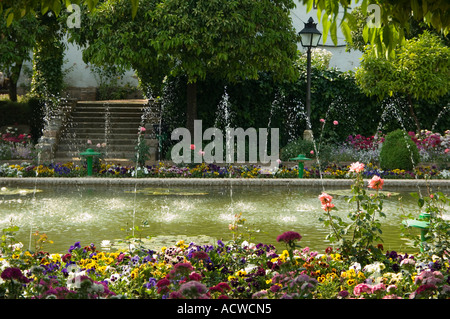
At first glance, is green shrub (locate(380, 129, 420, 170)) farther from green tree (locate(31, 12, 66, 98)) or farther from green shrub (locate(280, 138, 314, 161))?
green tree (locate(31, 12, 66, 98))

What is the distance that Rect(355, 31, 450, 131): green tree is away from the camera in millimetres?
16203

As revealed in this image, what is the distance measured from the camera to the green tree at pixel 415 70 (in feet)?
53.2

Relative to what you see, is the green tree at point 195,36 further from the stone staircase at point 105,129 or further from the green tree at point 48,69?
the stone staircase at point 105,129

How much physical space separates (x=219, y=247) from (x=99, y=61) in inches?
429

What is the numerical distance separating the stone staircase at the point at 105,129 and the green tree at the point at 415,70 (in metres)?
6.49

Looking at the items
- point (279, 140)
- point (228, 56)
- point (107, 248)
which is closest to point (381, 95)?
point (279, 140)

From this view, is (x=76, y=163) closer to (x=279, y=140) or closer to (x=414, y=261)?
(x=279, y=140)

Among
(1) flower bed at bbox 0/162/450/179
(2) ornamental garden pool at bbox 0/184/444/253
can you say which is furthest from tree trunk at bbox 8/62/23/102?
(2) ornamental garden pool at bbox 0/184/444/253

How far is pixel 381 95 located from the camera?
17.1 metres

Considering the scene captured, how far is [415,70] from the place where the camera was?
53.6 ft

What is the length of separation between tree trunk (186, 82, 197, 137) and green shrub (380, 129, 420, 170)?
5.55 metres

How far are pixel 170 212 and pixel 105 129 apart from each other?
9.83 m

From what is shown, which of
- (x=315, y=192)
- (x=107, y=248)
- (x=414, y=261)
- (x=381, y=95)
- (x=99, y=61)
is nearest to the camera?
(x=414, y=261)
